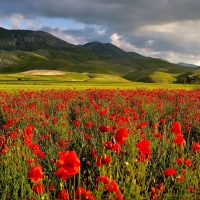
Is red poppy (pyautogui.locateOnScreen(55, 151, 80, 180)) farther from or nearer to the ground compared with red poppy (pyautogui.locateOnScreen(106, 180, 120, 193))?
farther from the ground

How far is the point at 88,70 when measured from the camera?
14850cm

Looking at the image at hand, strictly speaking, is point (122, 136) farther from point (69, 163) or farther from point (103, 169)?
point (69, 163)

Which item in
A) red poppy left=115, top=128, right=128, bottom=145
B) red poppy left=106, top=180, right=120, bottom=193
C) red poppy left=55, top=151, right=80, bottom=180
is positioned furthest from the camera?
red poppy left=115, top=128, right=128, bottom=145

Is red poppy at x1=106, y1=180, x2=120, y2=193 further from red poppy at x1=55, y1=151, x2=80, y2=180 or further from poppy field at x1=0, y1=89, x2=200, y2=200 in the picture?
red poppy at x1=55, y1=151, x2=80, y2=180

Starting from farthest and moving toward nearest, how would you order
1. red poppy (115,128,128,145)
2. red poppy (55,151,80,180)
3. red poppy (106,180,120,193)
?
red poppy (115,128,128,145) → red poppy (106,180,120,193) → red poppy (55,151,80,180)

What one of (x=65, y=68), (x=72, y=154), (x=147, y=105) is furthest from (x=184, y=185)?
(x=65, y=68)

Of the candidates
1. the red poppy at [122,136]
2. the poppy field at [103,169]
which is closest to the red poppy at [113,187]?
the poppy field at [103,169]

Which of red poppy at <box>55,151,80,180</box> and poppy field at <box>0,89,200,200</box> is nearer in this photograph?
red poppy at <box>55,151,80,180</box>

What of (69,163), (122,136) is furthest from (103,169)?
(69,163)

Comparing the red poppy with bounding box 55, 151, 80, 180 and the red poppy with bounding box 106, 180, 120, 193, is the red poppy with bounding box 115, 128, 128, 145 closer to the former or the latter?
the red poppy with bounding box 106, 180, 120, 193

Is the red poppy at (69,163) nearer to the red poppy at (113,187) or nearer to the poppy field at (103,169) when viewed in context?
the poppy field at (103,169)

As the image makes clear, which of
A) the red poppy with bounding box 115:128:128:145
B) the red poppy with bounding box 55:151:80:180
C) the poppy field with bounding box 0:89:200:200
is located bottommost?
the poppy field with bounding box 0:89:200:200

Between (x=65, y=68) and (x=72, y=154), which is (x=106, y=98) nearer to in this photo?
(x=72, y=154)

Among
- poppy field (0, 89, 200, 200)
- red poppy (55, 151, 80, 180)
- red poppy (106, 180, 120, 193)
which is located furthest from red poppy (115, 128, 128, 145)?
red poppy (55, 151, 80, 180)
